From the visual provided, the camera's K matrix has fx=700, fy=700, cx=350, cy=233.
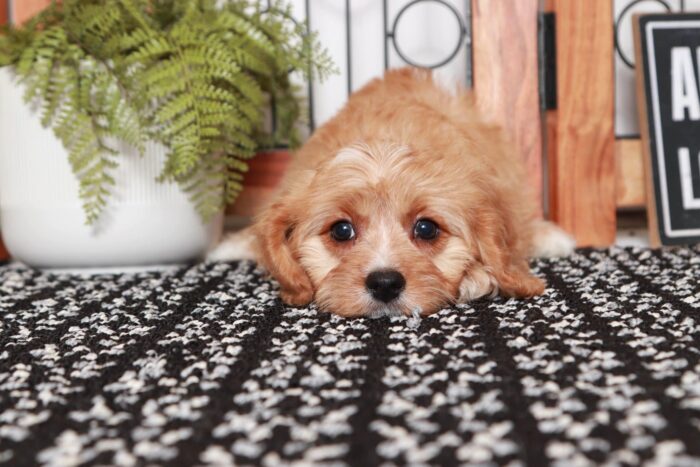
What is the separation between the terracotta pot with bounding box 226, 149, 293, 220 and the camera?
10.5ft

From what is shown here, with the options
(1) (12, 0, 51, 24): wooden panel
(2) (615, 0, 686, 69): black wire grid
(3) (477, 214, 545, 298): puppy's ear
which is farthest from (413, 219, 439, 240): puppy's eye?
(1) (12, 0, 51, 24): wooden panel

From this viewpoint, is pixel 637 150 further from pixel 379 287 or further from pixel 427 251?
pixel 379 287

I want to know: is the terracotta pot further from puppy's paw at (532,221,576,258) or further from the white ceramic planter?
puppy's paw at (532,221,576,258)

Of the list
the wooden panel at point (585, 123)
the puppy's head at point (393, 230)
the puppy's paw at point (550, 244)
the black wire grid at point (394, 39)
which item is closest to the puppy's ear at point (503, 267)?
the puppy's head at point (393, 230)

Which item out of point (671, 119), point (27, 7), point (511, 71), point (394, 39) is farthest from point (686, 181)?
point (27, 7)

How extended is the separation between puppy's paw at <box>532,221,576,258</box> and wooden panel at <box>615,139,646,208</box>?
0.46 meters

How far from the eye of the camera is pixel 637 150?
9.75 ft

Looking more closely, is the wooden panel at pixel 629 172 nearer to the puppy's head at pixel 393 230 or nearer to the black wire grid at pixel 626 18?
the black wire grid at pixel 626 18

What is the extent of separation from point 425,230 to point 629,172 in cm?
145

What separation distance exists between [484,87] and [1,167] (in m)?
1.93

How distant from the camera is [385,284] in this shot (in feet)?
5.71

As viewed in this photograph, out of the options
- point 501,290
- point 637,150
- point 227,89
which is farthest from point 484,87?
point 501,290

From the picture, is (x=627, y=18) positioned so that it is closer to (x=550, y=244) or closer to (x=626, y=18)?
(x=626, y=18)

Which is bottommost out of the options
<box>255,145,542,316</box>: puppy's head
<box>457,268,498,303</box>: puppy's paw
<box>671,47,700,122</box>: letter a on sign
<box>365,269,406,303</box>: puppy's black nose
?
<box>457,268,498,303</box>: puppy's paw
